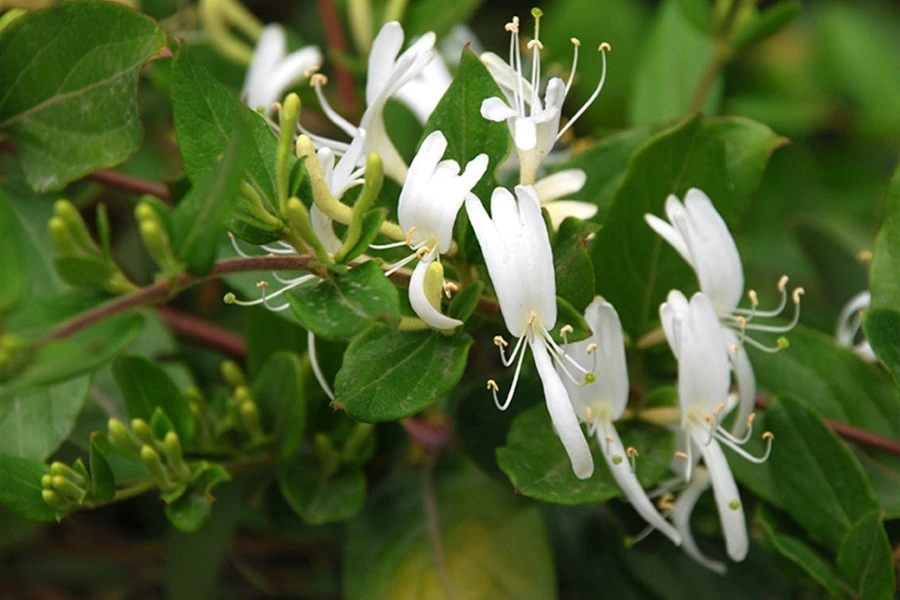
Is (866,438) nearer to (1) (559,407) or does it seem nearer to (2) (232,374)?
(1) (559,407)

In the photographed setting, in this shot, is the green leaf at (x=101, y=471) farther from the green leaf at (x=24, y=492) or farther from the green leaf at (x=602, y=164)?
the green leaf at (x=602, y=164)

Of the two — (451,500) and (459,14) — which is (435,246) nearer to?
(451,500)

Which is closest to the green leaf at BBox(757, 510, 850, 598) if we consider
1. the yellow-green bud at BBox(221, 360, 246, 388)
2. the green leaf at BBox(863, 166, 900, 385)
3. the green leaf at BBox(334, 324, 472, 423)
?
the green leaf at BBox(863, 166, 900, 385)

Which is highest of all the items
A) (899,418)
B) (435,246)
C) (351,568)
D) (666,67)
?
(435,246)

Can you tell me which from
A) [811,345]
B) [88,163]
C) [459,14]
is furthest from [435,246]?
[459,14]

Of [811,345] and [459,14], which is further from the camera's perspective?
[459,14]

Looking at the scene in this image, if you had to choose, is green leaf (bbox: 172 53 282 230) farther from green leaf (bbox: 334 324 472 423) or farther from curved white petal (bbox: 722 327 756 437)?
curved white petal (bbox: 722 327 756 437)

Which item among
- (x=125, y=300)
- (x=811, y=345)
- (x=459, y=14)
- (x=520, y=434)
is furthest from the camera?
(x=459, y=14)
